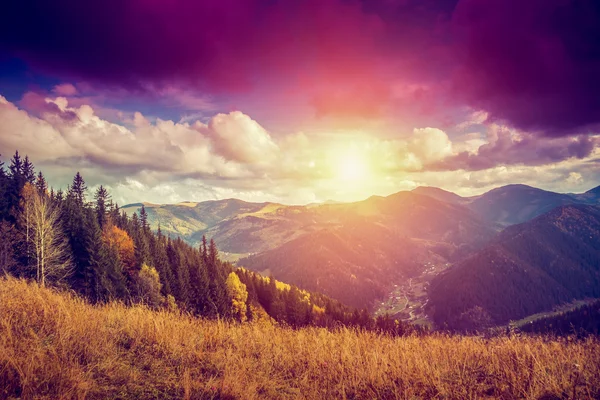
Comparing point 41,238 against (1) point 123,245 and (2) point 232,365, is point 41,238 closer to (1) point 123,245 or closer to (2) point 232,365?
(1) point 123,245

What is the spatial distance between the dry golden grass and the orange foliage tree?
59.4 meters

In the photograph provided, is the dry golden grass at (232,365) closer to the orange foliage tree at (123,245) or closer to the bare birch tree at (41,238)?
the bare birch tree at (41,238)

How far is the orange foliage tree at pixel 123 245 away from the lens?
6222 cm

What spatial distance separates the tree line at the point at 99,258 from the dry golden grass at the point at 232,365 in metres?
25.9

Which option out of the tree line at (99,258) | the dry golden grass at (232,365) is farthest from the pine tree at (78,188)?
the dry golden grass at (232,365)

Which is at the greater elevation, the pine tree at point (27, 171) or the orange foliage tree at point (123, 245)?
the pine tree at point (27, 171)

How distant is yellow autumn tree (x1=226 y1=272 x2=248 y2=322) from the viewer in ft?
253

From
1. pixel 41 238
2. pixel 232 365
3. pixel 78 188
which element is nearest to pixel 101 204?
pixel 78 188

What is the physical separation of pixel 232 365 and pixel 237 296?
78143 mm

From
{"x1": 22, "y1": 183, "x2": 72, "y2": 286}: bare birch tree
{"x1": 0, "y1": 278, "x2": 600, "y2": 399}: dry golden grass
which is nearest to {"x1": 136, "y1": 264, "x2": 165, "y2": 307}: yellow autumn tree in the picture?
{"x1": 22, "y1": 183, "x2": 72, "y2": 286}: bare birch tree

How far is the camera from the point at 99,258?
5300 cm

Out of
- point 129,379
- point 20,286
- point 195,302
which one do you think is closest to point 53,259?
point 195,302

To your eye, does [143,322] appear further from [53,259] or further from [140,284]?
[140,284]

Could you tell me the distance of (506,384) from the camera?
25.0 feet
